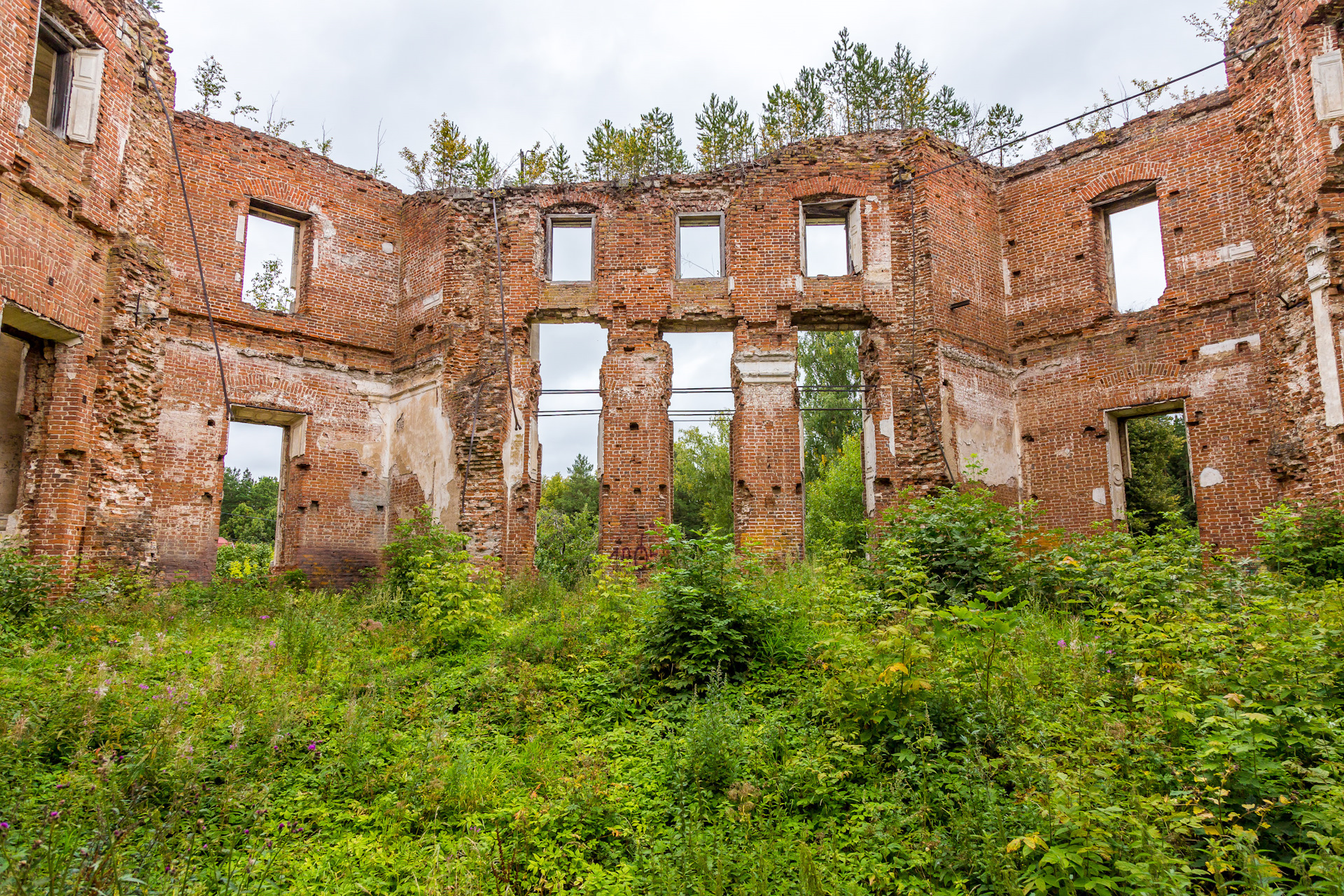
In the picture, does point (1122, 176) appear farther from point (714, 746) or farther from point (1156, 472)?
point (714, 746)

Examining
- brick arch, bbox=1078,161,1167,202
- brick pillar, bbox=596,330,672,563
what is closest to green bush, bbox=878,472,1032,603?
brick pillar, bbox=596,330,672,563

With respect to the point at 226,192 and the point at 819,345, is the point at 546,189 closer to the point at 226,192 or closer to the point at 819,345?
the point at 226,192

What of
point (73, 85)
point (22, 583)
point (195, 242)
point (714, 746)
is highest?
point (73, 85)

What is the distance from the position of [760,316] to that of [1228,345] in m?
7.03

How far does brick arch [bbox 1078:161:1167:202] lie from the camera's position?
13.3 m

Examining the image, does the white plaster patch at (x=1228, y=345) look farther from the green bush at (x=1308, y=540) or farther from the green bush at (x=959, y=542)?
the green bush at (x=959, y=542)

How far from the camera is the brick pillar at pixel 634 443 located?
43.1 feet

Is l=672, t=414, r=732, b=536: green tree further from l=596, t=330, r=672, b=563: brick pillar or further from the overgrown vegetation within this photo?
the overgrown vegetation

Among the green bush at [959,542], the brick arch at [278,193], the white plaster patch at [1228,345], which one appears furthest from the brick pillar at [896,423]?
the brick arch at [278,193]

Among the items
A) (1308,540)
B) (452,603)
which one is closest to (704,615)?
(452,603)

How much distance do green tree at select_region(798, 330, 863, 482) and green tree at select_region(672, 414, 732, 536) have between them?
3.45 meters

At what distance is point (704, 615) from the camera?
6.96 meters

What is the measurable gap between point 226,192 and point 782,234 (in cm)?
935

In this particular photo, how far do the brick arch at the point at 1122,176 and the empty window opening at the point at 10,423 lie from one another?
51.0ft
